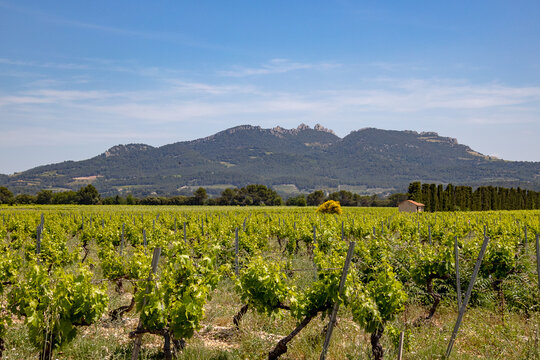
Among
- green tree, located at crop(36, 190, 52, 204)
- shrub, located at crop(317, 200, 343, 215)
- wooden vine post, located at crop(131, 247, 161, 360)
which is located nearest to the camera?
wooden vine post, located at crop(131, 247, 161, 360)

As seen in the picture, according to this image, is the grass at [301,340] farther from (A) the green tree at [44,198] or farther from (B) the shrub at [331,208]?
(A) the green tree at [44,198]

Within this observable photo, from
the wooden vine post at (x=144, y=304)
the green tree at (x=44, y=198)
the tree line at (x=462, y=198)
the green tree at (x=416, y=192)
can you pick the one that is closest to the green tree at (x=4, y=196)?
the green tree at (x=44, y=198)

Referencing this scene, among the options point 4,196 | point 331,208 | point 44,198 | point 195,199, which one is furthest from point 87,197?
point 331,208

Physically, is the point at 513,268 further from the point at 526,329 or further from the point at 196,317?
the point at 196,317

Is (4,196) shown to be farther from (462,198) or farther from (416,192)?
(462,198)

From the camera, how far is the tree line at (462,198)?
145ft

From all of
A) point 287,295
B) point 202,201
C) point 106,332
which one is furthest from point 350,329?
point 202,201

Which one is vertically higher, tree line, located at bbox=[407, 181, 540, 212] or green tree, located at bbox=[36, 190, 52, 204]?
tree line, located at bbox=[407, 181, 540, 212]

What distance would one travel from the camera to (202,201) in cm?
7969

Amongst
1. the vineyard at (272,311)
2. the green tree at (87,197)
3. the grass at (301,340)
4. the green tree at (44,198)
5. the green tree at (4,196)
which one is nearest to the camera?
the vineyard at (272,311)

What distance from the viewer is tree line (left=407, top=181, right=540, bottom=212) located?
145 feet

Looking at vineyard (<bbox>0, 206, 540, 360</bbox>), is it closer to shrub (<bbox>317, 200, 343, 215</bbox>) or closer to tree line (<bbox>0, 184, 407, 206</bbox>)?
shrub (<bbox>317, 200, 343, 215</bbox>)

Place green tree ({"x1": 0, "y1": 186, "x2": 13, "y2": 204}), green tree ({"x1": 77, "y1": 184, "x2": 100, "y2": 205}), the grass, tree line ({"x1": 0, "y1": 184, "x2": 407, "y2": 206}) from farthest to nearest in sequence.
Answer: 1. green tree ({"x1": 77, "y1": 184, "x2": 100, "y2": 205})
2. tree line ({"x1": 0, "y1": 184, "x2": 407, "y2": 206})
3. green tree ({"x1": 0, "y1": 186, "x2": 13, "y2": 204})
4. the grass

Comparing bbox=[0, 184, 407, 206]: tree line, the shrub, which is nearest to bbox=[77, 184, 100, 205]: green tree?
bbox=[0, 184, 407, 206]: tree line
